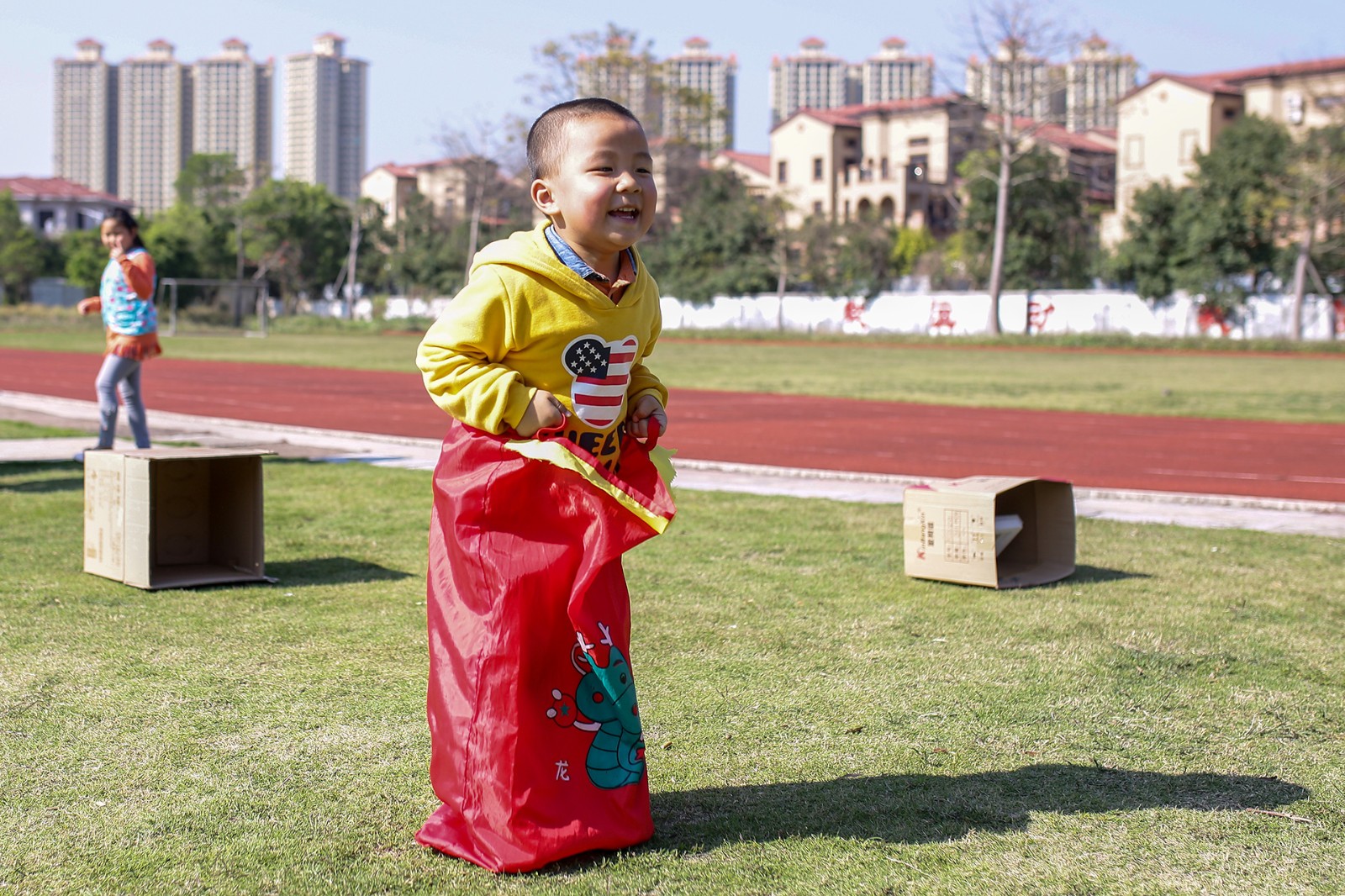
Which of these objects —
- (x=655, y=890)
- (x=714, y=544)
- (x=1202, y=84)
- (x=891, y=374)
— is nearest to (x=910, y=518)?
(x=714, y=544)

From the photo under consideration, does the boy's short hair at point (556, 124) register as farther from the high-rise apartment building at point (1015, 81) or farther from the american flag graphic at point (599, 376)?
the high-rise apartment building at point (1015, 81)

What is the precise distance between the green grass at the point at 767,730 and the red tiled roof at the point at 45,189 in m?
101

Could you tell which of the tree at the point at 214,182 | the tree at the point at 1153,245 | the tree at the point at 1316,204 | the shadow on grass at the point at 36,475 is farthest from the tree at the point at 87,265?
the shadow on grass at the point at 36,475

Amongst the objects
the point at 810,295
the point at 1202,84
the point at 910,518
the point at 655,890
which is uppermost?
the point at 1202,84

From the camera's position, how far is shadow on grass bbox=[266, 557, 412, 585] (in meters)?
6.21

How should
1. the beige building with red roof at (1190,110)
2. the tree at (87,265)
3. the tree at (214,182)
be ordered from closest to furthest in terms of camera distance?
the beige building with red roof at (1190,110)
the tree at (87,265)
the tree at (214,182)

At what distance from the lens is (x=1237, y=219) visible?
4853 cm

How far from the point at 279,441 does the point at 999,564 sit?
7.83 metres

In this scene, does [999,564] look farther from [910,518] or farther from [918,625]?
[918,625]

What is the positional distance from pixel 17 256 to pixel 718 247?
135 ft

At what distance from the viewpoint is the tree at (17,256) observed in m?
76.6

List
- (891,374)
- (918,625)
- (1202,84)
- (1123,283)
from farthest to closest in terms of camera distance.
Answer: (1202,84), (1123,283), (891,374), (918,625)

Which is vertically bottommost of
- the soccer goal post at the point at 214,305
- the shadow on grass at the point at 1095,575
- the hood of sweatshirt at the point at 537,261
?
the shadow on grass at the point at 1095,575

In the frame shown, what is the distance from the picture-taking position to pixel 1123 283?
2094 inches
